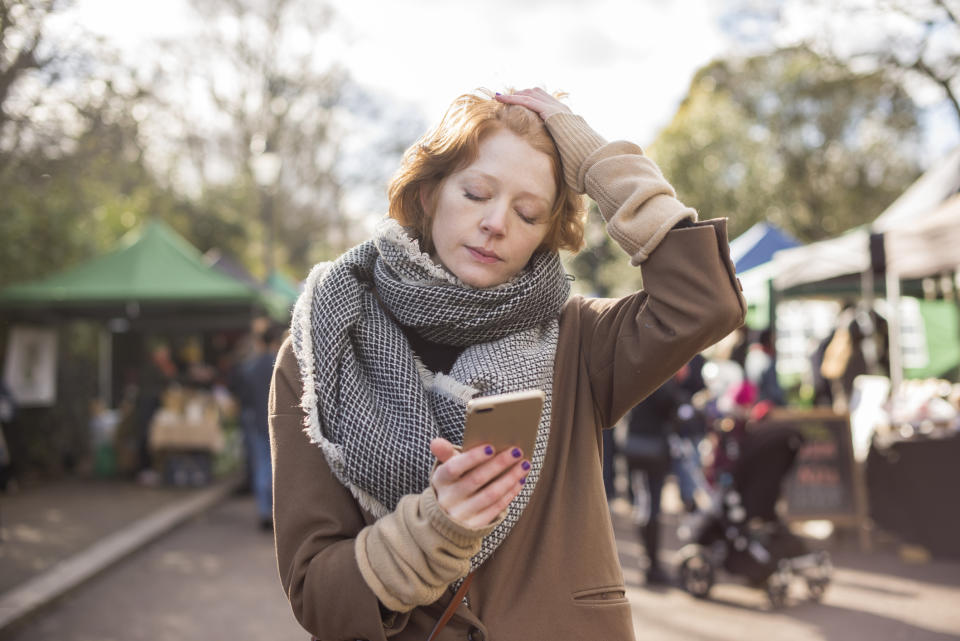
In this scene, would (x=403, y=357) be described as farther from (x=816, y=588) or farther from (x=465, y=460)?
(x=816, y=588)

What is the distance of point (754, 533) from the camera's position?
21.3 ft

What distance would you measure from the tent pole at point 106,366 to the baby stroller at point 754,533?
36.5 ft

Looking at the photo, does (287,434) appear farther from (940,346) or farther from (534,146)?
(940,346)

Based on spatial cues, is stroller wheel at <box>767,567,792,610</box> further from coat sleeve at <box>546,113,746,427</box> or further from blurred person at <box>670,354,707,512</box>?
coat sleeve at <box>546,113,746,427</box>

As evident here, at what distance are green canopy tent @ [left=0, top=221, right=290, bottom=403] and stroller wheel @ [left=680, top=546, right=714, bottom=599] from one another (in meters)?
7.77

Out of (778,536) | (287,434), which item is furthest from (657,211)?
(778,536)

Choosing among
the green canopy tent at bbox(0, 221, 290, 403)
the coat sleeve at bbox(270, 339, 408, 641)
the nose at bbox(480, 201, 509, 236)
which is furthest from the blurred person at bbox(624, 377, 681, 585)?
the green canopy tent at bbox(0, 221, 290, 403)

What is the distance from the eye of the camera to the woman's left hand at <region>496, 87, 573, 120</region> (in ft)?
5.94

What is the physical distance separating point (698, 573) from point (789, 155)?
24.9m

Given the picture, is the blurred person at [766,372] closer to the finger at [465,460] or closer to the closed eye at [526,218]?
the closed eye at [526,218]

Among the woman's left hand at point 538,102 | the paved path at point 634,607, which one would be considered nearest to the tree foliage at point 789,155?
the paved path at point 634,607

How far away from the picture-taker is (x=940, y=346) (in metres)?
16.2

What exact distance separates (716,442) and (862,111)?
2499 cm

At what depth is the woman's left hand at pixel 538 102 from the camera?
1811 millimetres
